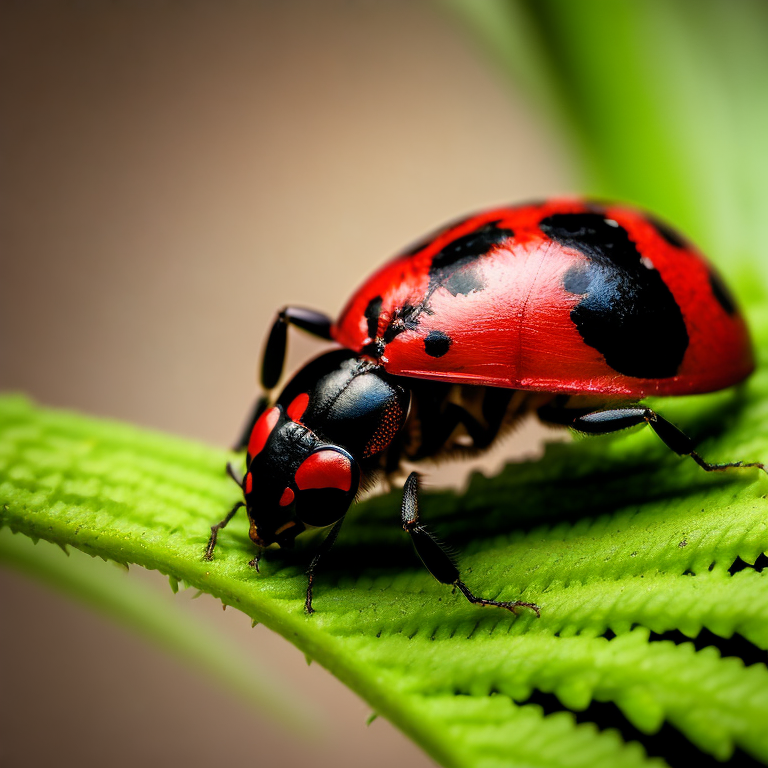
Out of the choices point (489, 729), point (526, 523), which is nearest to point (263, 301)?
point (526, 523)

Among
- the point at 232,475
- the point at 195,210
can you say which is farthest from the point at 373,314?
the point at 195,210

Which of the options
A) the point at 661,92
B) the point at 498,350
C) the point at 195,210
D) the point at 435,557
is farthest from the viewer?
the point at 195,210

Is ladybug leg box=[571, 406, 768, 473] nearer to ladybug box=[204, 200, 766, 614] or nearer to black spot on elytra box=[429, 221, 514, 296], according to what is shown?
ladybug box=[204, 200, 766, 614]

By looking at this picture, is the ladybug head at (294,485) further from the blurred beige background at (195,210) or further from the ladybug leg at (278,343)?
the blurred beige background at (195,210)

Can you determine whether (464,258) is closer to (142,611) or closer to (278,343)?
(278,343)

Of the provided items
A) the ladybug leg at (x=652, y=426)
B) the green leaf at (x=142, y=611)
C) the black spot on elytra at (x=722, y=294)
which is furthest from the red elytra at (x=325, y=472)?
the green leaf at (x=142, y=611)

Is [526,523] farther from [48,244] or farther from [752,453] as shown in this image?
[48,244]

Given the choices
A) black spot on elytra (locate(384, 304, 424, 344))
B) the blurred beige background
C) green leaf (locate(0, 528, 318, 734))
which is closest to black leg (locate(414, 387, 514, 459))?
black spot on elytra (locate(384, 304, 424, 344))
